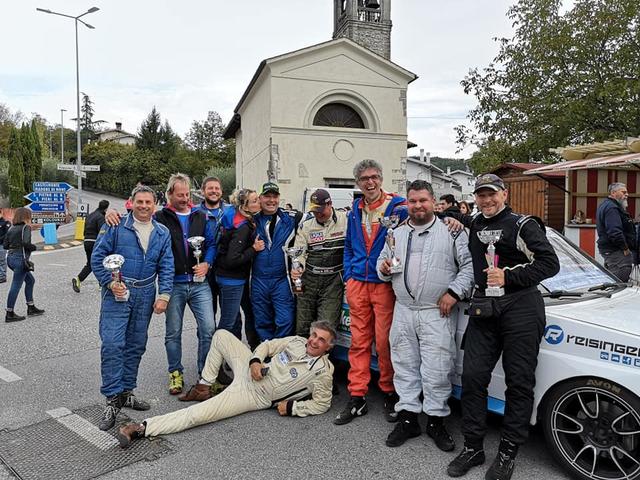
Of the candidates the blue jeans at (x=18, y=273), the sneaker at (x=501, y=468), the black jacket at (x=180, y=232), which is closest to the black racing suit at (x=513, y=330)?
the sneaker at (x=501, y=468)

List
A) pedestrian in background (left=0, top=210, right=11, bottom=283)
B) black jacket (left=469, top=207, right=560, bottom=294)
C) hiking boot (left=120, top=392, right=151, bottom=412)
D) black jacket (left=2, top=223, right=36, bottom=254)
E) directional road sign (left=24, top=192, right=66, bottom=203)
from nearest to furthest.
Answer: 1. black jacket (left=469, top=207, right=560, bottom=294)
2. hiking boot (left=120, top=392, right=151, bottom=412)
3. black jacket (left=2, top=223, right=36, bottom=254)
4. pedestrian in background (left=0, top=210, right=11, bottom=283)
5. directional road sign (left=24, top=192, right=66, bottom=203)

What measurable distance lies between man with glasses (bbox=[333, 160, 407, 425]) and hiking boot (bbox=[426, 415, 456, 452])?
418 mm

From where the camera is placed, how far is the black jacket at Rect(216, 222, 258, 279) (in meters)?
4.96

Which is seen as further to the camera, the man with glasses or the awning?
the awning

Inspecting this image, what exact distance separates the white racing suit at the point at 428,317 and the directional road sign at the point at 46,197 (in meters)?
22.5

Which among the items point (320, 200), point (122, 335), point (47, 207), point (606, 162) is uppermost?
point (606, 162)

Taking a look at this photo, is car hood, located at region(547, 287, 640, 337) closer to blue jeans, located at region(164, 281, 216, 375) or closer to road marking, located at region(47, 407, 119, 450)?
blue jeans, located at region(164, 281, 216, 375)

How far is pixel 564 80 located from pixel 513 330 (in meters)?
17.3

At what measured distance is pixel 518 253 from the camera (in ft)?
11.0

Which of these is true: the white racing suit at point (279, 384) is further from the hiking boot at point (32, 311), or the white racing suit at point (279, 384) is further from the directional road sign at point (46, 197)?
the directional road sign at point (46, 197)

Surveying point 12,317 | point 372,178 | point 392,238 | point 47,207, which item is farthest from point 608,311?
point 47,207

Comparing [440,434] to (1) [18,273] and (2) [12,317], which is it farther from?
(1) [18,273]

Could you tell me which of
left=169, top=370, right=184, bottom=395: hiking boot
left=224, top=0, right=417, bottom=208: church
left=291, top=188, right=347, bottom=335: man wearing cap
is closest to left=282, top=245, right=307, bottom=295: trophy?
left=291, top=188, right=347, bottom=335: man wearing cap

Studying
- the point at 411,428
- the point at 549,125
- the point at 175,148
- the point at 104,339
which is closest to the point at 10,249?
the point at 104,339
